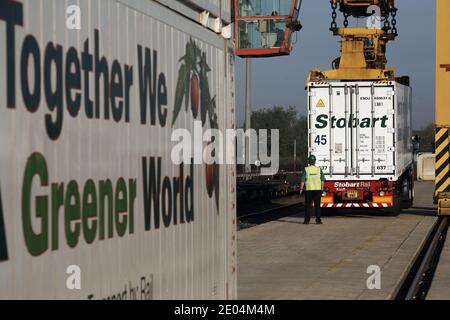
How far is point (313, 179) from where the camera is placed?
83.3ft

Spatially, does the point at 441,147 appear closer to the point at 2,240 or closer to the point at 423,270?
the point at 423,270

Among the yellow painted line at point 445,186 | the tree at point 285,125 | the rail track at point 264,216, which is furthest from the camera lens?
the tree at point 285,125

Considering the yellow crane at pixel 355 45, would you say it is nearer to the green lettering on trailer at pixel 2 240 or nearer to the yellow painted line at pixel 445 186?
the yellow painted line at pixel 445 186

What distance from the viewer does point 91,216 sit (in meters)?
5.71

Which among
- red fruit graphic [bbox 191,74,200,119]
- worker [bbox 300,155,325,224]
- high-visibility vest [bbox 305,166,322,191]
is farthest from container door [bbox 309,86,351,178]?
red fruit graphic [bbox 191,74,200,119]

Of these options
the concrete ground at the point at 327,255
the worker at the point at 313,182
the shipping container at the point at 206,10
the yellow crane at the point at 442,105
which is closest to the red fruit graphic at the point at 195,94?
the shipping container at the point at 206,10

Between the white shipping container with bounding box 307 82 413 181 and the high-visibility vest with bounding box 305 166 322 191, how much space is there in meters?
1.52

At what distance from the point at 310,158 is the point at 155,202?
1850cm

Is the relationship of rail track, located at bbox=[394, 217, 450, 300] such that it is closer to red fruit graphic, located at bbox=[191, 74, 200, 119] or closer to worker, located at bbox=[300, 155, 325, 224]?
worker, located at bbox=[300, 155, 325, 224]

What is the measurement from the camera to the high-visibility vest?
2520 cm

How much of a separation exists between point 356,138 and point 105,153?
21.5 meters

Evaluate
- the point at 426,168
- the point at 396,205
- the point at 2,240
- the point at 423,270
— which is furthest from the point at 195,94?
the point at 426,168

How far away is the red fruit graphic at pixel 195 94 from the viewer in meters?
7.97
